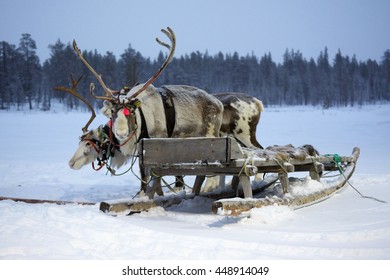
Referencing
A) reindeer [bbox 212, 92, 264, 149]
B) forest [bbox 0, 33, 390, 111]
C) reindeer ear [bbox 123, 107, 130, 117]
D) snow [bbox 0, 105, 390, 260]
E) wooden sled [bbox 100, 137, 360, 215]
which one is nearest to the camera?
snow [bbox 0, 105, 390, 260]

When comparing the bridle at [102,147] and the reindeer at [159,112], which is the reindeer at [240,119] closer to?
the reindeer at [159,112]

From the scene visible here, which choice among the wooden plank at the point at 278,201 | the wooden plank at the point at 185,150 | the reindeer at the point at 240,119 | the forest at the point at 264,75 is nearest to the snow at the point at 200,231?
the wooden plank at the point at 278,201

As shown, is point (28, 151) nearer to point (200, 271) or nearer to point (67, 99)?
point (200, 271)

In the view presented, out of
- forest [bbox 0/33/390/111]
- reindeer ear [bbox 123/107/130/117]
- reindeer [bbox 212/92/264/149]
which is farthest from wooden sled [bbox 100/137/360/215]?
forest [bbox 0/33/390/111]

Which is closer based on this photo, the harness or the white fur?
the harness

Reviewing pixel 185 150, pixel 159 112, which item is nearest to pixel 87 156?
pixel 159 112

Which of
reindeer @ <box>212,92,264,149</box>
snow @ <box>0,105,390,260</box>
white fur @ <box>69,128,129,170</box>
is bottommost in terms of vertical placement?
snow @ <box>0,105,390,260</box>

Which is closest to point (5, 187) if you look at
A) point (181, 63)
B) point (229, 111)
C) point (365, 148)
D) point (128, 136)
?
point (128, 136)

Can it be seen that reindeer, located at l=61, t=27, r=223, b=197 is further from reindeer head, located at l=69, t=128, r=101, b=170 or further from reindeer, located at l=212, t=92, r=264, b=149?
reindeer head, located at l=69, t=128, r=101, b=170

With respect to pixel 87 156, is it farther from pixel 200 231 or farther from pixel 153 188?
pixel 200 231

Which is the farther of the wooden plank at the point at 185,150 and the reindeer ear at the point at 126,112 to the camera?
the reindeer ear at the point at 126,112

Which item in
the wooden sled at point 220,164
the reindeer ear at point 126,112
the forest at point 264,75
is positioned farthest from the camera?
the forest at point 264,75

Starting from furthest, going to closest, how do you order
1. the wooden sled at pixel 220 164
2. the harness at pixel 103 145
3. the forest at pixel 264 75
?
the forest at pixel 264 75
the harness at pixel 103 145
the wooden sled at pixel 220 164

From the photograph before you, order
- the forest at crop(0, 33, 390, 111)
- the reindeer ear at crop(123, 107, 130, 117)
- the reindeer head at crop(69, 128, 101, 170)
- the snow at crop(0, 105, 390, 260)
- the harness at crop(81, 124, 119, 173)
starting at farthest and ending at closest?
the forest at crop(0, 33, 390, 111), the reindeer head at crop(69, 128, 101, 170), the harness at crop(81, 124, 119, 173), the reindeer ear at crop(123, 107, 130, 117), the snow at crop(0, 105, 390, 260)
